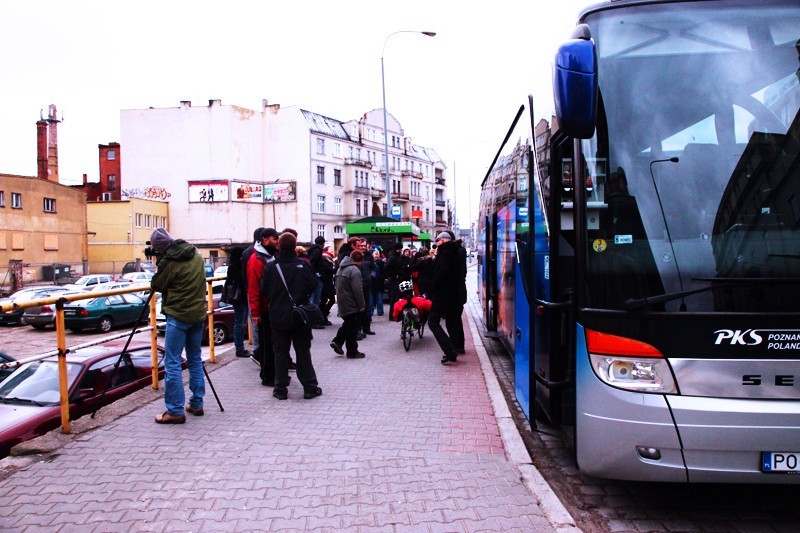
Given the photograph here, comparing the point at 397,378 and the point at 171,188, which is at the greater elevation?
the point at 171,188

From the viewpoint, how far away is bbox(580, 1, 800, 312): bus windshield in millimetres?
3695

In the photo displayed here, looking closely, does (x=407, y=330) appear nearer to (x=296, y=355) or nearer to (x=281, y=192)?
(x=296, y=355)

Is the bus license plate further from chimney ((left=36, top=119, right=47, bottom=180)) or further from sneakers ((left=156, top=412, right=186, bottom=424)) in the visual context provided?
chimney ((left=36, top=119, right=47, bottom=180))

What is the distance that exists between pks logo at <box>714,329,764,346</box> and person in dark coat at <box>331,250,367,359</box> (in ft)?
20.6

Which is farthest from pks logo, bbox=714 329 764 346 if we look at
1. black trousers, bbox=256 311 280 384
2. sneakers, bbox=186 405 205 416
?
black trousers, bbox=256 311 280 384

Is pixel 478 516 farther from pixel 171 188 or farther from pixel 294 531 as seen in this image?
pixel 171 188

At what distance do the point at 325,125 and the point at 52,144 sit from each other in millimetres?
29900

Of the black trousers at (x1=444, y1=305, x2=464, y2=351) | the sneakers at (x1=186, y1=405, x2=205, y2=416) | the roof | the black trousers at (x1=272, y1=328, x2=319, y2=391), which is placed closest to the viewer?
the sneakers at (x1=186, y1=405, x2=205, y2=416)

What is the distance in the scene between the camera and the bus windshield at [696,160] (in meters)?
3.70

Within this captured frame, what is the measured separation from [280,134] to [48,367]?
212ft

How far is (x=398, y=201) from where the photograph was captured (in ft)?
287

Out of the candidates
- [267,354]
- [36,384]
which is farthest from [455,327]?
[36,384]

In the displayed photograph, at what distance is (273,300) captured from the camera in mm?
6734

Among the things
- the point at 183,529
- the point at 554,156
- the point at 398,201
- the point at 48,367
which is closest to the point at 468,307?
the point at 48,367
